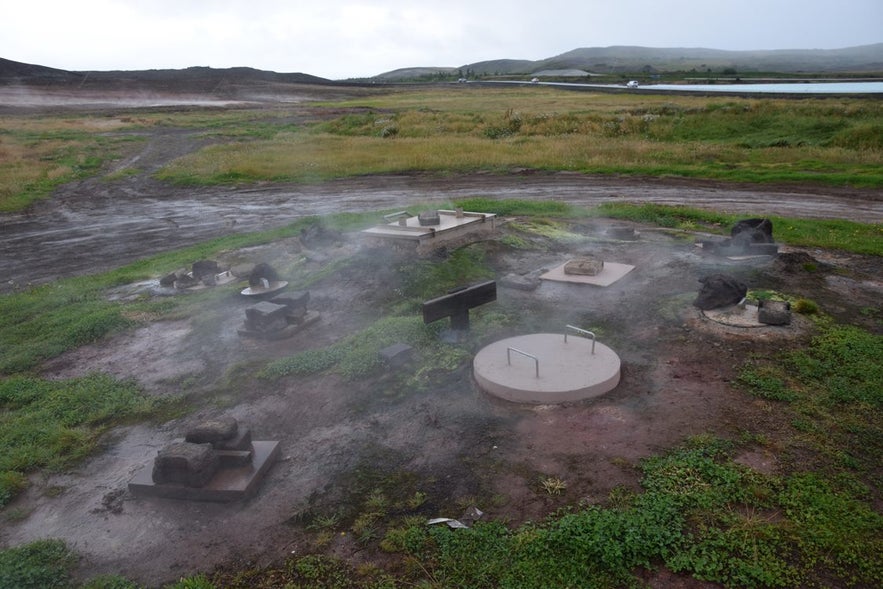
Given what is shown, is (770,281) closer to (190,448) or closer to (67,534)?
(190,448)

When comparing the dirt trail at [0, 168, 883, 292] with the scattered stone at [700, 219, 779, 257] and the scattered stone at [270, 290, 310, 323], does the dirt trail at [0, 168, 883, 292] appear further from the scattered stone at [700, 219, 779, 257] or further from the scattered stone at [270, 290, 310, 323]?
the scattered stone at [270, 290, 310, 323]

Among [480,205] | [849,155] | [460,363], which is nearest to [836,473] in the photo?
[460,363]

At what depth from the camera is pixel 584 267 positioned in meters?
9.91

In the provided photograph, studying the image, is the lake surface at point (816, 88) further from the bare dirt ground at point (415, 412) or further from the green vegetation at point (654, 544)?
the green vegetation at point (654, 544)

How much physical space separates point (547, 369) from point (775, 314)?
345 centimetres

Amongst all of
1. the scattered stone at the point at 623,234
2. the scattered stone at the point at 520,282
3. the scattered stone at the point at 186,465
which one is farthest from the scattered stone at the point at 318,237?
the scattered stone at the point at 186,465

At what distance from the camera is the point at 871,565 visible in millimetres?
3891

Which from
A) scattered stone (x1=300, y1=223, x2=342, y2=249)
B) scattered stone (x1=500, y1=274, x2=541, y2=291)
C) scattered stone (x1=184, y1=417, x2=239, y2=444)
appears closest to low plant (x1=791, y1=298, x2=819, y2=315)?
scattered stone (x1=500, y1=274, x2=541, y2=291)

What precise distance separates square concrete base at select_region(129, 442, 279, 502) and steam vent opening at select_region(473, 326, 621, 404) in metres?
2.57

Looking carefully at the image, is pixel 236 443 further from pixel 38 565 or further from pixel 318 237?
pixel 318 237

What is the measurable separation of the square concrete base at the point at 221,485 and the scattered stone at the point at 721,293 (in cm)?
624

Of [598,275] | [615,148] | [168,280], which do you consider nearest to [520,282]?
[598,275]

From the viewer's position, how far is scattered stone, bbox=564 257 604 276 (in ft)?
32.4

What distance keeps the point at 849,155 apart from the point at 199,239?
23650 mm
